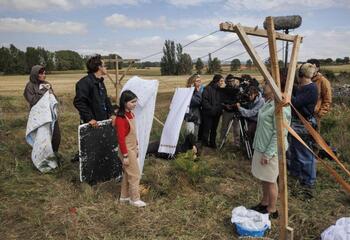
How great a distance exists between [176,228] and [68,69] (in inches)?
2182

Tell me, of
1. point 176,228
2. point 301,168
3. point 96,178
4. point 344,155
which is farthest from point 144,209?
point 344,155

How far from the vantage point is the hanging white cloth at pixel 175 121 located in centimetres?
558

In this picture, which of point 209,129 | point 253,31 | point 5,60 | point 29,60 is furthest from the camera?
point 29,60

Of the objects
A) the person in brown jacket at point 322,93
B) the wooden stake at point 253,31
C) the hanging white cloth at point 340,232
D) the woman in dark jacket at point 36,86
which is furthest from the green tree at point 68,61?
the hanging white cloth at point 340,232

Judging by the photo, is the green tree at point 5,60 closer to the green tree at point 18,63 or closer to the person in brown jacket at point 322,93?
the green tree at point 18,63

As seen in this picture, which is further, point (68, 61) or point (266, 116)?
point (68, 61)

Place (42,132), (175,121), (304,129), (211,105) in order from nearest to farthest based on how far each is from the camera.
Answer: (304,129)
(42,132)
(175,121)
(211,105)

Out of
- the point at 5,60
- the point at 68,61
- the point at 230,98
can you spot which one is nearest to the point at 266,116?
the point at 230,98

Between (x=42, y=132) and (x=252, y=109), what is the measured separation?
3.52 m

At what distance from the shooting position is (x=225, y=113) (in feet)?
21.7

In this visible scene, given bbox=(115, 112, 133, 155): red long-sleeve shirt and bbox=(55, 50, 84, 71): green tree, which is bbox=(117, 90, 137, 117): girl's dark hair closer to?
bbox=(115, 112, 133, 155): red long-sleeve shirt

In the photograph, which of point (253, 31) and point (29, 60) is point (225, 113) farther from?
point (29, 60)

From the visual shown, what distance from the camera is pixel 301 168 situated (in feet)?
15.1

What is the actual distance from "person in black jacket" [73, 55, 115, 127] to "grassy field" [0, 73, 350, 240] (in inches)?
37.4
